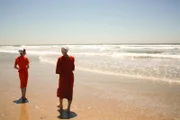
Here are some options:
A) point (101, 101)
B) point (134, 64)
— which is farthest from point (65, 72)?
point (134, 64)

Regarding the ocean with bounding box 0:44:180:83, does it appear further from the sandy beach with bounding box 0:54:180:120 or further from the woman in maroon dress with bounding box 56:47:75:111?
the woman in maroon dress with bounding box 56:47:75:111

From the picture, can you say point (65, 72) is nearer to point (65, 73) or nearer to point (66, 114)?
point (65, 73)

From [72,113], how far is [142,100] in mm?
2271

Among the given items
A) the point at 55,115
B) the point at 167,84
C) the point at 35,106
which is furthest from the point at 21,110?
the point at 167,84

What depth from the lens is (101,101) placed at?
656 centimetres

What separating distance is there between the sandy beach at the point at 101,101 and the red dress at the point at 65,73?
0.51 m

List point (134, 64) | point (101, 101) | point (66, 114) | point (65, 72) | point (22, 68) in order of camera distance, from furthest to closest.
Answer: point (134, 64) < point (22, 68) < point (101, 101) < point (65, 72) < point (66, 114)

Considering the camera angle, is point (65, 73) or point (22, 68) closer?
point (65, 73)

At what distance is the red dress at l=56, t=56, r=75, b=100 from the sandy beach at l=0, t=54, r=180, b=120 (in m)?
0.51

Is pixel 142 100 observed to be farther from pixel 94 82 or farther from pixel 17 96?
pixel 17 96

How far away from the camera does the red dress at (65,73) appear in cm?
553

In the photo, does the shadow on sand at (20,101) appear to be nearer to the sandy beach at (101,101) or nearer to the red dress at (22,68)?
the sandy beach at (101,101)

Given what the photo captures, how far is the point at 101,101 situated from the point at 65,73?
159 cm

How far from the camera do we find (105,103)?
20.9 ft
